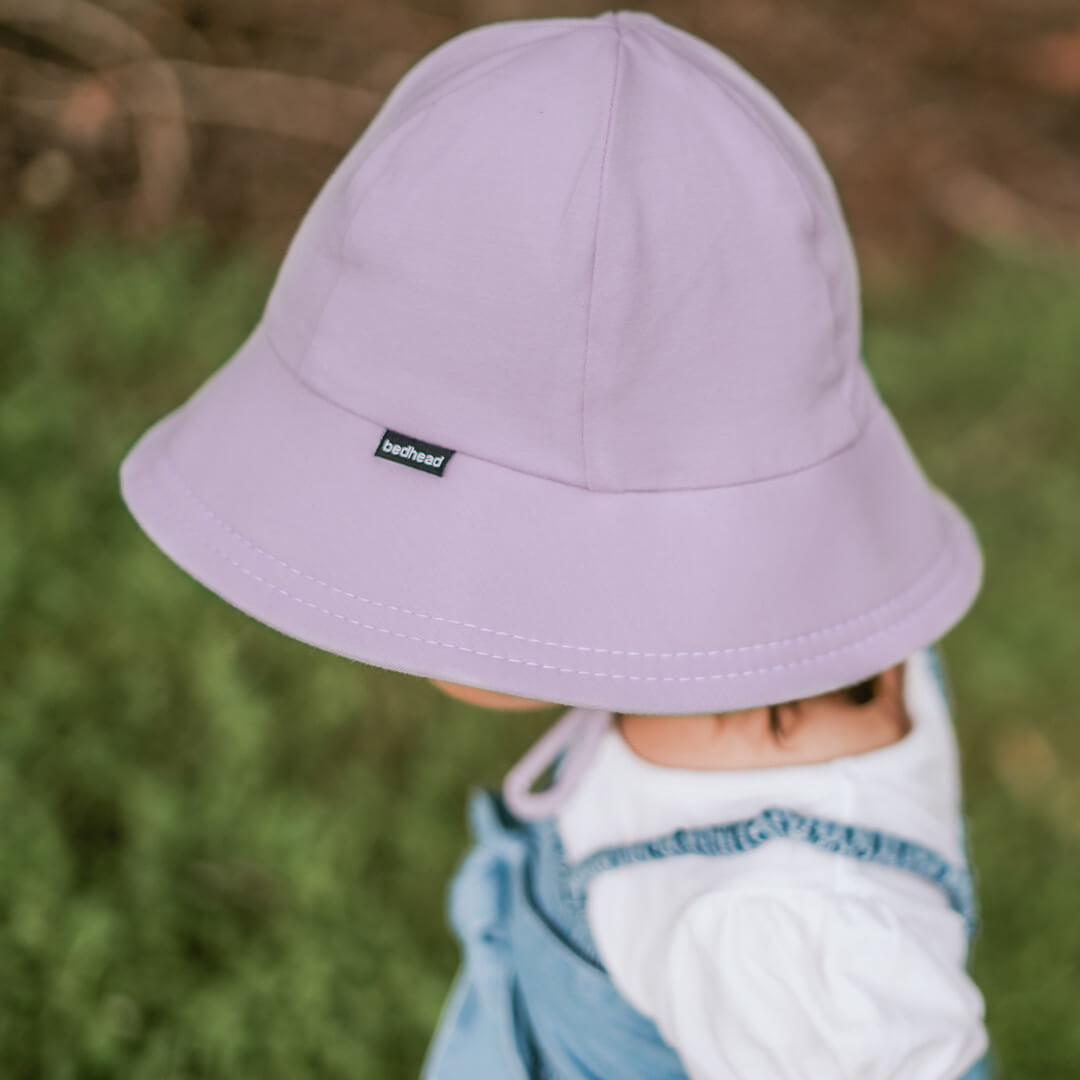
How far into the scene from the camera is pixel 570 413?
0.99 m

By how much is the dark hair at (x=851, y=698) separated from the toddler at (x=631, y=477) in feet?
0.25

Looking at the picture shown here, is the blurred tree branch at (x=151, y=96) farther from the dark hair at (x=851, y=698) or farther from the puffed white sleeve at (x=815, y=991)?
the puffed white sleeve at (x=815, y=991)

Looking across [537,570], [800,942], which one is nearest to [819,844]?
[800,942]

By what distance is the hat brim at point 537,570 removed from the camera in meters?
0.98

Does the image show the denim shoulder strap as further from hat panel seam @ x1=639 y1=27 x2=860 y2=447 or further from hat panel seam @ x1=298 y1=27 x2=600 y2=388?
hat panel seam @ x1=298 y1=27 x2=600 y2=388

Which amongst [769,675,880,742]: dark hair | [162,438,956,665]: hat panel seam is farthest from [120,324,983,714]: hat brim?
[769,675,880,742]: dark hair

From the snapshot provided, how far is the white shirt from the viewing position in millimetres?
982

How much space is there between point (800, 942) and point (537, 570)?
1.32ft

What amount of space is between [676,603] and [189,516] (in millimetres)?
464

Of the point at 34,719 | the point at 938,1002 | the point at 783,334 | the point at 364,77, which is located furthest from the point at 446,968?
the point at 364,77

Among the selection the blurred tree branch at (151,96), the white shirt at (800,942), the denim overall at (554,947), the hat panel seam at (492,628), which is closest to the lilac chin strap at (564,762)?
the denim overall at (554,947)

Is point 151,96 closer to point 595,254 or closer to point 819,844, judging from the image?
point 595,254

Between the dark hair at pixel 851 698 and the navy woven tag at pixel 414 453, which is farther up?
the navy woven tag at pixel 414 453

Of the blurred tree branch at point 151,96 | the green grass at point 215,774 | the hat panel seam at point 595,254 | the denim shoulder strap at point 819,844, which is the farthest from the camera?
the blurred tree branch at point 151,96
